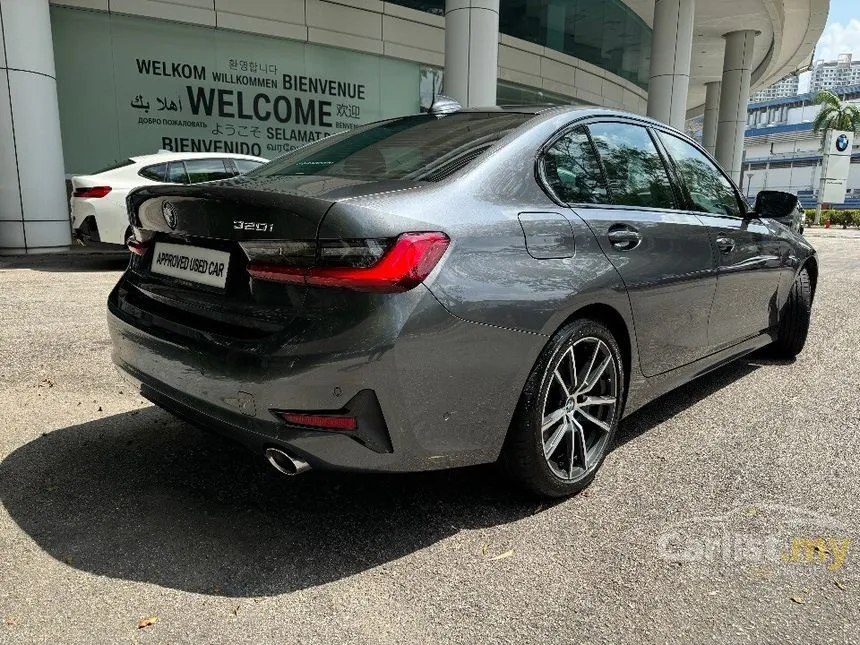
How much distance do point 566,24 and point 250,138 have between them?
1076 centimetres

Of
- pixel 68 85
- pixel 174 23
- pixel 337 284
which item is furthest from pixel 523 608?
pixel 174 23

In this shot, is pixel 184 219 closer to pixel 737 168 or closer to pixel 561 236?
pixel 561 236

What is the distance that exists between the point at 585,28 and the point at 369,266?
2184 centimetres

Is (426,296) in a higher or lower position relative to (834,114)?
lower

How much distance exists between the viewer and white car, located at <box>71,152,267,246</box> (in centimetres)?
885

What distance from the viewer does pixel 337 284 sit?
2.11m

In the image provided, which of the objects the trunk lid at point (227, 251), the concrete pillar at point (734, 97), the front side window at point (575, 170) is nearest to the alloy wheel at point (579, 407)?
the front side window at point (575, 170)

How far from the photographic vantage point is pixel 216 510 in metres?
2.67

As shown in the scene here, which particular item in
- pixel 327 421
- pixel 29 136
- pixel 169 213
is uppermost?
pixel 29 136

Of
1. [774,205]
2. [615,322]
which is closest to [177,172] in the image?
[774,205]

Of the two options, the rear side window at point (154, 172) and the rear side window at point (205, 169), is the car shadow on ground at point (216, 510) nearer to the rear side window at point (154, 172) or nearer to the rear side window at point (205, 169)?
the rear side window at point (154, 172)

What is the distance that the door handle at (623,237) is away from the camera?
287 cm

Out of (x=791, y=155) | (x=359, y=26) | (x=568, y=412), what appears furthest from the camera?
(x=791, y=155)

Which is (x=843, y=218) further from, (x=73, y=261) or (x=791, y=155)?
(x=791, y=155)
